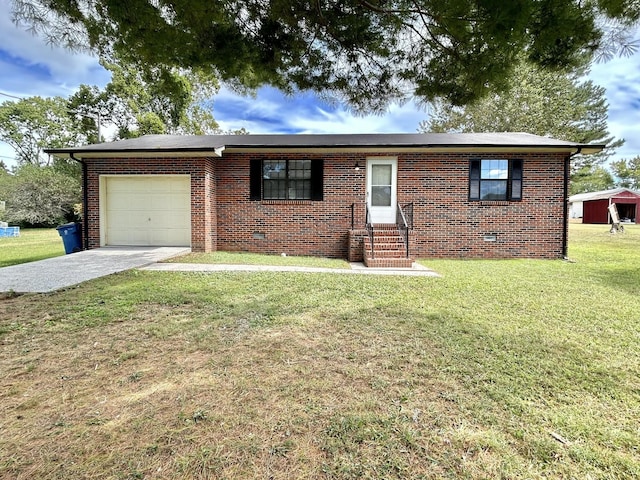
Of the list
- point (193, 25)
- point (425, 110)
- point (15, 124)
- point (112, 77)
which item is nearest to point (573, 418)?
point (425, 110)

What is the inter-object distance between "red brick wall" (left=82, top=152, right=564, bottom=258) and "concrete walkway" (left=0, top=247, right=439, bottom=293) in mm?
1724

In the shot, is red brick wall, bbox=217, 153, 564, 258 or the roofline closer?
the roofline

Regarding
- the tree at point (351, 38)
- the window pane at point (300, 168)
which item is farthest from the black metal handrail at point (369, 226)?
the tree at point (351, 38)

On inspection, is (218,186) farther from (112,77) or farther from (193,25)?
(112,77)

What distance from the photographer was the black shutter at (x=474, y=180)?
9750 millimetres

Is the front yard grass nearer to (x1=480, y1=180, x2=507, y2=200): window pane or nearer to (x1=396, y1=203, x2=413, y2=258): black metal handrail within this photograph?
(x1=396, y1=203, x2=413, y2=258): black metal handrail

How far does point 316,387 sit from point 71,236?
34.4 feet

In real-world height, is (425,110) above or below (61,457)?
above

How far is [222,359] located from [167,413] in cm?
80

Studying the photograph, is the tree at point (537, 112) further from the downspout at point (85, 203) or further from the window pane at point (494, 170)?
the downspout at point (85, 203)

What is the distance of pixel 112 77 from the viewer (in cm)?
2231

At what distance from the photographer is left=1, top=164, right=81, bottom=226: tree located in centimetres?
2141

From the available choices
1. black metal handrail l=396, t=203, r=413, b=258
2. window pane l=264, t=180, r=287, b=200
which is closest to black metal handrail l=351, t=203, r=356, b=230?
black metal handrail l=396, t=203, r=413, b=258

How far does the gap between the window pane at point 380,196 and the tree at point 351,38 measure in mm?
4936
